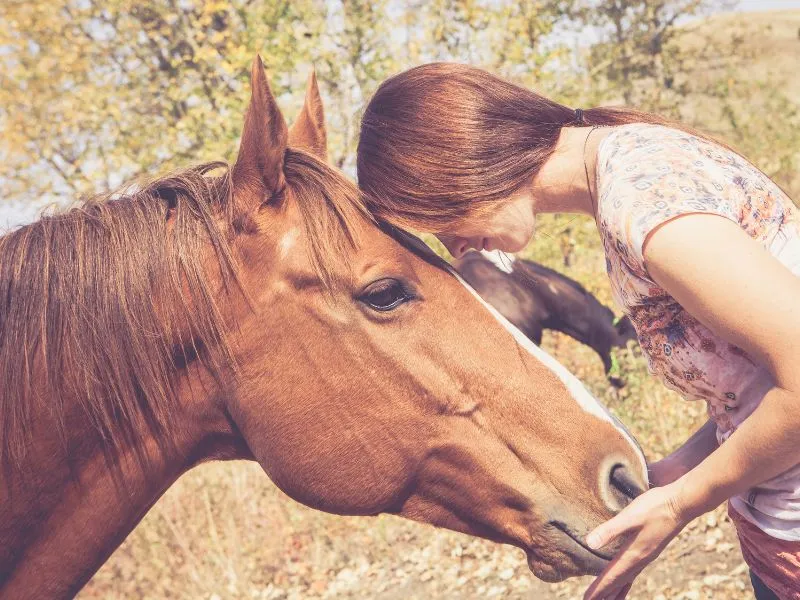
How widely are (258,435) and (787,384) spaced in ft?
3.89

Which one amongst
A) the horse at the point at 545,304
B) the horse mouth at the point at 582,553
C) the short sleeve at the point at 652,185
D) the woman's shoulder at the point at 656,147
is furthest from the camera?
the horse at the point at 545,304

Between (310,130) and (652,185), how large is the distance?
1172mm

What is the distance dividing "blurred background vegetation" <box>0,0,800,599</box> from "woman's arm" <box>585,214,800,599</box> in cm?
119

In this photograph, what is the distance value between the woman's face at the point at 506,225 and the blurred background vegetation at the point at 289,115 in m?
0.68

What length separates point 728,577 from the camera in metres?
4.21

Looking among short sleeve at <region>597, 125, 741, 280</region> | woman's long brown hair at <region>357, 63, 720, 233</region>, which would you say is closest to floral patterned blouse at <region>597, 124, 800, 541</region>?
short sleeve at <region>597, 125, 741, 280</region>

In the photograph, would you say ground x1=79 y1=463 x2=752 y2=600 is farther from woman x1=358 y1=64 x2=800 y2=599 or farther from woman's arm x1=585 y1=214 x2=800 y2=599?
woman's arm x1=585 y1=214 x2=800 y2=599

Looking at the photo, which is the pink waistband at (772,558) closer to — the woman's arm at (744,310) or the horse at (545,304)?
the woman's arm at (744,310)

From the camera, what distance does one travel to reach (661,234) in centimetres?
134

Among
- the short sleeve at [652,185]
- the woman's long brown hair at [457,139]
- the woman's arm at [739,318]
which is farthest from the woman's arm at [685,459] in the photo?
the woman's long brown hair at [457,139]

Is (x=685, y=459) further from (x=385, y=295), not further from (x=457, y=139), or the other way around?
(x=457, y=139)

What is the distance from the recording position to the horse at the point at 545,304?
712 cm

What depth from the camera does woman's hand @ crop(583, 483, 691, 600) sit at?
4.85 feet

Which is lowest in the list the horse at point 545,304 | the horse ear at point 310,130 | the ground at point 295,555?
the ground at point 295,555
